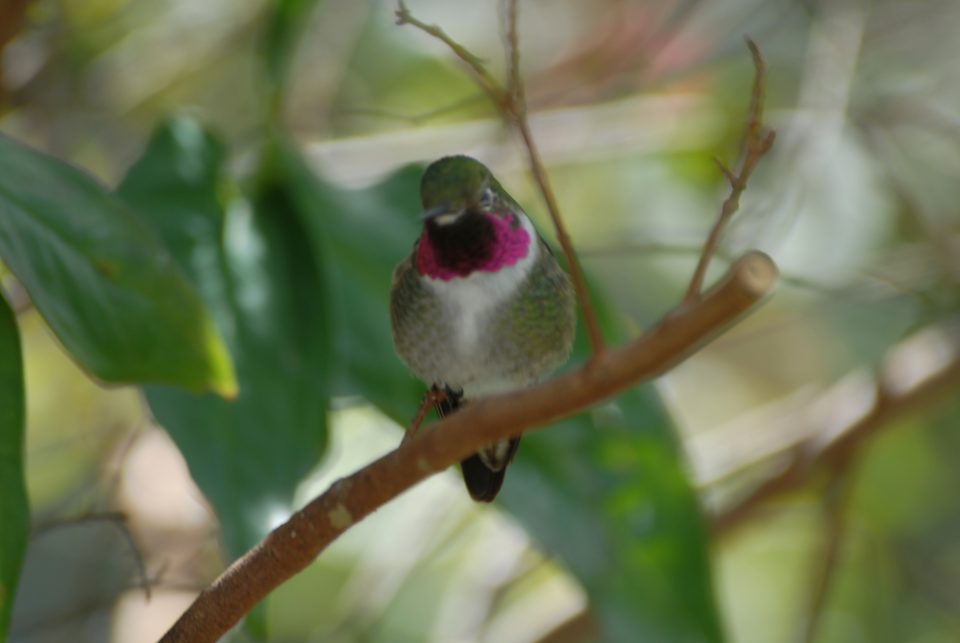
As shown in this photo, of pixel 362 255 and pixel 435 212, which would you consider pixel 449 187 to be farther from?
pixel 362 255

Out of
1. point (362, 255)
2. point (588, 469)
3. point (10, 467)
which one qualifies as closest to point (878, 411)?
point (588, 469)

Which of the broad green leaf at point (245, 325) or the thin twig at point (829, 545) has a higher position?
the broad green leaf at point (245, 325)

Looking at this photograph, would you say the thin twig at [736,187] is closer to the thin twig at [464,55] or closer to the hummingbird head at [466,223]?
the thin twig at [464,55]

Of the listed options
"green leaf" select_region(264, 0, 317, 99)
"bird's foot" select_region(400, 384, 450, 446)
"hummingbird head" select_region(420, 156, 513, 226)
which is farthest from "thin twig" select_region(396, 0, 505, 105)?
"green leaf" select_region(264, 0, 317, 99)

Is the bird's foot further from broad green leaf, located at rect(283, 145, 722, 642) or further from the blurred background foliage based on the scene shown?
broad green leaf, located at rect(283, 145, 722, 642)

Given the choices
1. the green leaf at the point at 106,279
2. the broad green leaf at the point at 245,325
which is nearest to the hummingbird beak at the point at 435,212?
the green leaf at the point at 106,279

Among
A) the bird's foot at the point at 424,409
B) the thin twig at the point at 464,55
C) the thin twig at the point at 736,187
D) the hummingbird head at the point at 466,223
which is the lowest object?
the bird's foot at the point at 424,409

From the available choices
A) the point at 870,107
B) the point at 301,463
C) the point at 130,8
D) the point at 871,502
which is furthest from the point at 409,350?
the point at 871,502
